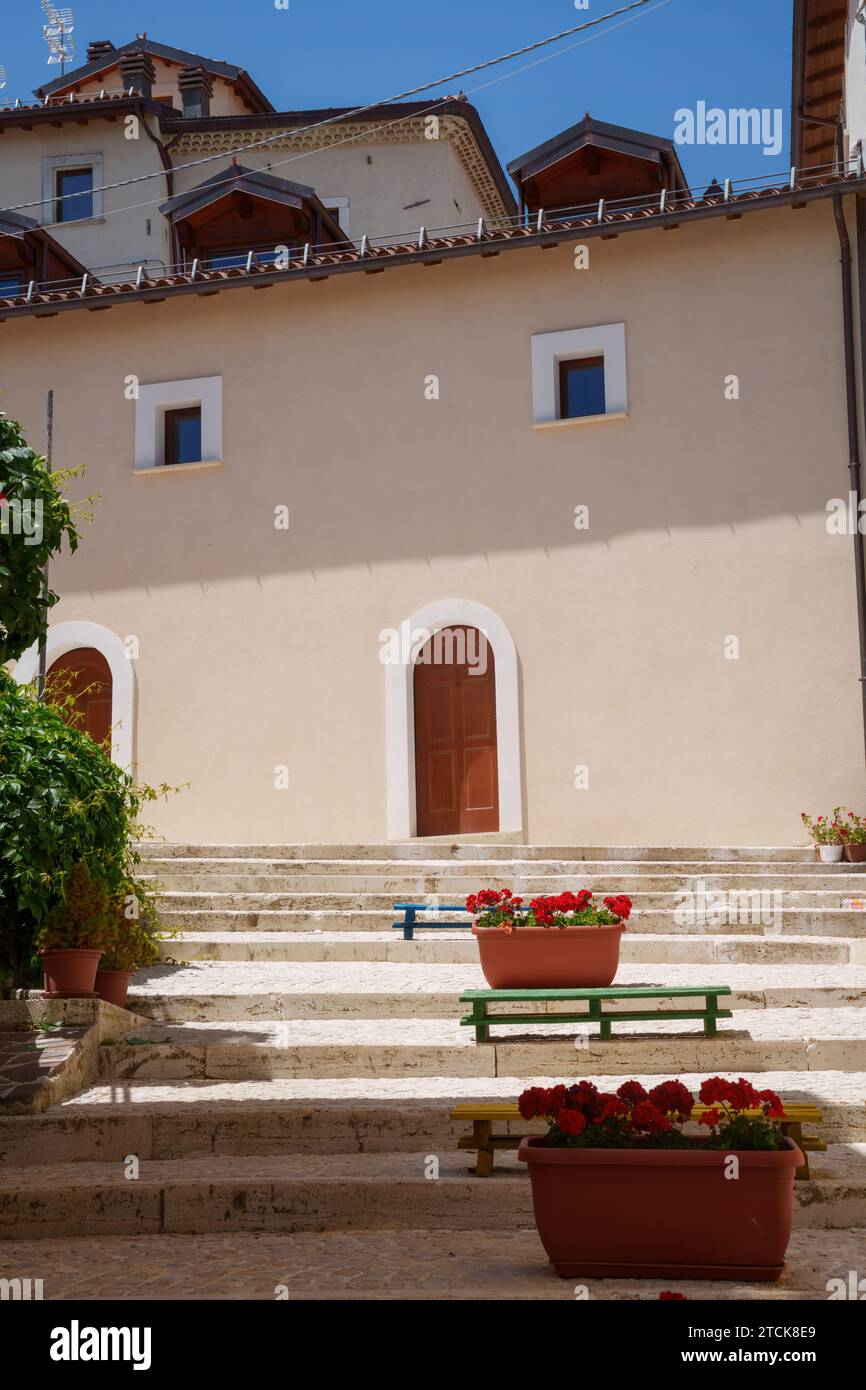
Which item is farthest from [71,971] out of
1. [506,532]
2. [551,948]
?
[506,532]

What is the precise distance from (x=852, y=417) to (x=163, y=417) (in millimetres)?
8033

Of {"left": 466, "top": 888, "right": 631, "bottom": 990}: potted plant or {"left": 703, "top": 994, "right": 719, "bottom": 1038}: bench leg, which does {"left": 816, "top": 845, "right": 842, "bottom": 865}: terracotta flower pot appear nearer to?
{"left": 466, "top": 888, "right": 631, "bottom": 990}: potted plant

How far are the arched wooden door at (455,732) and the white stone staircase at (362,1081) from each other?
11.4 ft

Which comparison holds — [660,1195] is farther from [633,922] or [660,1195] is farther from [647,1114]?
[633,922]

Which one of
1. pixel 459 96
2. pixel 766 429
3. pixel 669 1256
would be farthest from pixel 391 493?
pixel 669 1256

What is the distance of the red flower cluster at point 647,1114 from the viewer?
496cm

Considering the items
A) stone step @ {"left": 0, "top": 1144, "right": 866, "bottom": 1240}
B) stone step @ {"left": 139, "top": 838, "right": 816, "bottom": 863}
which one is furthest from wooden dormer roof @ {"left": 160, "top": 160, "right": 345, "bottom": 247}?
stone step @ {"left": 0, "top": 1144, "right": 866, "bottom": 1240}

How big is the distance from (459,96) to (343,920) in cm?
1446

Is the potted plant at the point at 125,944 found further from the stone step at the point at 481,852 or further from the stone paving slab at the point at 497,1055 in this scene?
the stone step at the point at 481,852

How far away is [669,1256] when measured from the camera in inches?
193

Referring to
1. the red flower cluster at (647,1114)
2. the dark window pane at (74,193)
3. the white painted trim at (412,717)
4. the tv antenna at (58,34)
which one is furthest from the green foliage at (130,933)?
the tv antenna at (58,34)
